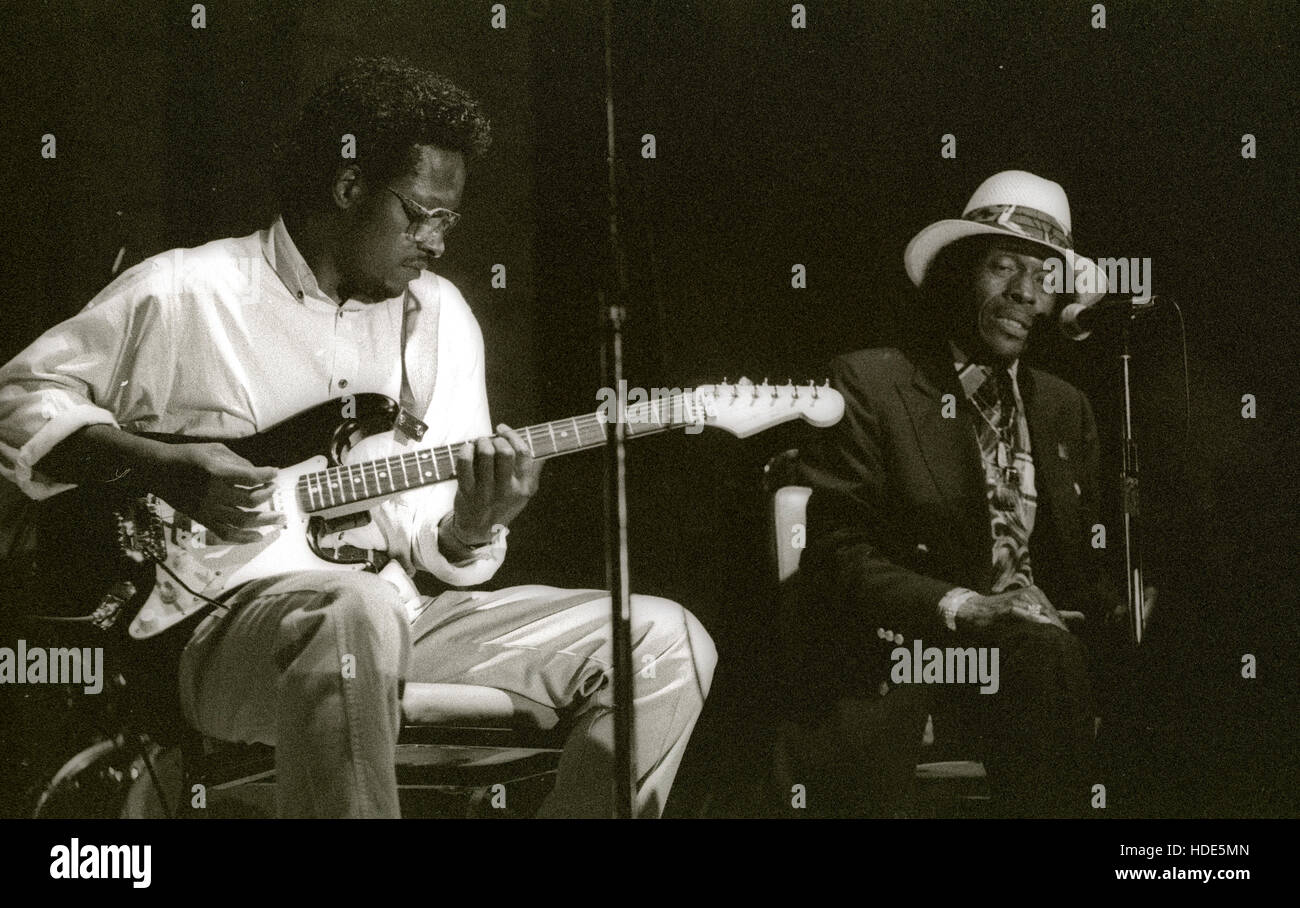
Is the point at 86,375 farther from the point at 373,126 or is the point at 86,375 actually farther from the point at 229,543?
the point at 373,126

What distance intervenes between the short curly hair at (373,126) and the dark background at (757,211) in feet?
0.14

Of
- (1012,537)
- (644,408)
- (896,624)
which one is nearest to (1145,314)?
(1012,537)

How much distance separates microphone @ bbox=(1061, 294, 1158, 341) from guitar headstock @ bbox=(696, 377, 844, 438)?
1.84ft

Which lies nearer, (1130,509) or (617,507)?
(617,507)

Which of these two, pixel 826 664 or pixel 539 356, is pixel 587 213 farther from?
pixel 826 664

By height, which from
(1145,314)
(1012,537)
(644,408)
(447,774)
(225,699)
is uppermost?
(1145,314)

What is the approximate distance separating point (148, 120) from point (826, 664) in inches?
77.5

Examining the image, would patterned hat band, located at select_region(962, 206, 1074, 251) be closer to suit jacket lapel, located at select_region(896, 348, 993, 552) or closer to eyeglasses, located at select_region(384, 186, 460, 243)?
suit jacket lapel, located at select_region(896, 348, 993, 552)

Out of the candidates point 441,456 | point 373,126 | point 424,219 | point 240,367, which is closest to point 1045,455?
point 441,456

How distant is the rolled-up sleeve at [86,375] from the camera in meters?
2.75

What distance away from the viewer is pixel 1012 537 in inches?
112

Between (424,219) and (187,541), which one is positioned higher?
(424,219)

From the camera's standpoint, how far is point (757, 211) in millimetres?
2900

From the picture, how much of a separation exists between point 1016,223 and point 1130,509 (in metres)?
0.71
